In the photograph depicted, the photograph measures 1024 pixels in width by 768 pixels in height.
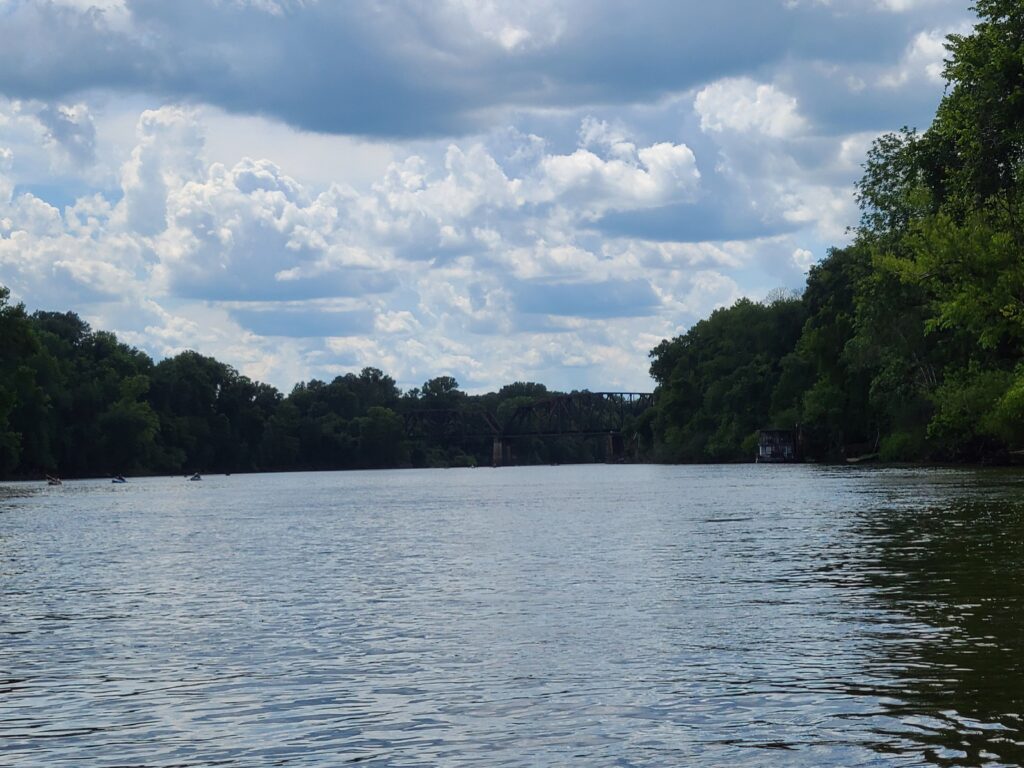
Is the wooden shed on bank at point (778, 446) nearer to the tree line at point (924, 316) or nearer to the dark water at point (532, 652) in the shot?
the tree line at point (924, 316)

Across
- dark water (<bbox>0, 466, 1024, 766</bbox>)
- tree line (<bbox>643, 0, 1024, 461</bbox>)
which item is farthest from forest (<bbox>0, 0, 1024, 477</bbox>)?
dark water (<bbox>0, 466, 1024, 766</bbox>)

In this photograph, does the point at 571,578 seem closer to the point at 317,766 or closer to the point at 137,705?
the point at 137,705

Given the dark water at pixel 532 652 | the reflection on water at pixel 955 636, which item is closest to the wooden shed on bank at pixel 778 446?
the dark water at pixel 532 652

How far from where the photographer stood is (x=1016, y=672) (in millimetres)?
13555

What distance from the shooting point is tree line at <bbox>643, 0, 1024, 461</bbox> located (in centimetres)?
5909

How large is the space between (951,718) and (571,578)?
1352 centimetres

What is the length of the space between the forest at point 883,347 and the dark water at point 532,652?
93.4 feet

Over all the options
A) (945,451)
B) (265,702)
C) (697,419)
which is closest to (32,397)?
(697,419)

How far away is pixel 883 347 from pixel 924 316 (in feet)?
29.5

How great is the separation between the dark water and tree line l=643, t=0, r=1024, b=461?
2722cm

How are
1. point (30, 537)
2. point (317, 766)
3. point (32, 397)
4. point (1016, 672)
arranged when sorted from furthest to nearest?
point (32, 397) → point (30, 537) → point (1016, 672) → point (317, 766)

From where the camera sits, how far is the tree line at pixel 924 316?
5909cm

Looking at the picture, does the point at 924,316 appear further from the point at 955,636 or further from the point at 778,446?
the point at 955,636

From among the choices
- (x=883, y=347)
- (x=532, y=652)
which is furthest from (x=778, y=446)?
(x=532, y=652)
